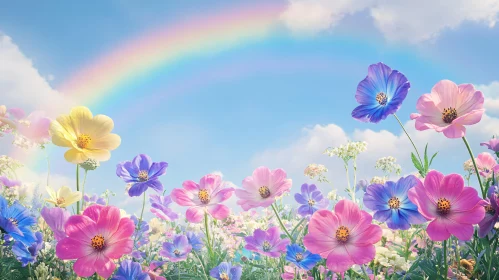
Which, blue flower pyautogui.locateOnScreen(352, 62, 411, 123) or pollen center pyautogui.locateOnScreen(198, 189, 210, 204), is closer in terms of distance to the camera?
blue flower pyautogui.locateOnScreen(352, 62, 411, 123)

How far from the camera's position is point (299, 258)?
4.61 feet

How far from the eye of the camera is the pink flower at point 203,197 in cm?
136

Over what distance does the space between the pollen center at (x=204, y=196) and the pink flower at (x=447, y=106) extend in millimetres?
639

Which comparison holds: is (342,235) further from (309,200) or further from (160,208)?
(309,200)

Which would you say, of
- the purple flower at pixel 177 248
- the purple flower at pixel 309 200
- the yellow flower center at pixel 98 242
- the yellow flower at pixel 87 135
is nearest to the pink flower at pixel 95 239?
the yellow flower center at pixel 98 242

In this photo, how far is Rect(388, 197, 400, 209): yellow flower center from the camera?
1259 millimetres

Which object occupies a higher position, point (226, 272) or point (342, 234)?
point (226, 272)

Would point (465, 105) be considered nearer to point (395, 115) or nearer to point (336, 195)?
point (395, 115)

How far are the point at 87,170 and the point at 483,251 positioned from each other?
1.10m

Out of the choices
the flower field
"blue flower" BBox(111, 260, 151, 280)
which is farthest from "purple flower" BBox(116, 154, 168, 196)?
"blue flower" BBox(111, 260, 151, 280)

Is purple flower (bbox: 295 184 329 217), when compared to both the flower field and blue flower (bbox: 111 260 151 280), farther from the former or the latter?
blue flower (bbox: 111 260 151 280)

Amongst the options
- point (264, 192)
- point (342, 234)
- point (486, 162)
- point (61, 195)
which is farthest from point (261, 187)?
point (486, 162)

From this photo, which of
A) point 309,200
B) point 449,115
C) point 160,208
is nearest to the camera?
point 449,115

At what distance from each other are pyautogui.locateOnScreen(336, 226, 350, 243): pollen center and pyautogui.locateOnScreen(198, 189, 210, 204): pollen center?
19.3 inches
